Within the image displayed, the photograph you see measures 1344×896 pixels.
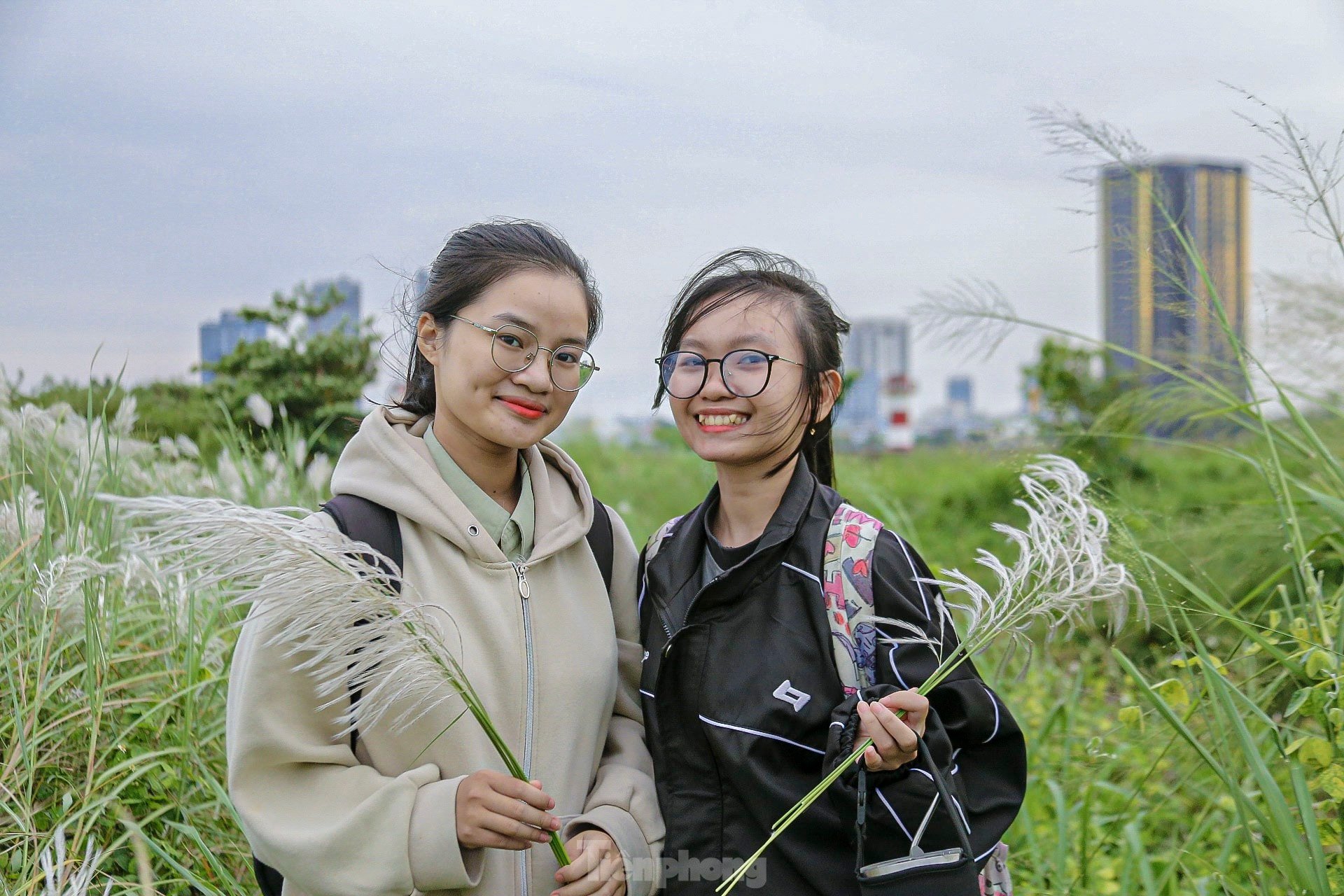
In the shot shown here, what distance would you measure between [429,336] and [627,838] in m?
1.05

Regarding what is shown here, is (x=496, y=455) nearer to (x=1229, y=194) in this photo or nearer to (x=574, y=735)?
A: (x=574, y=735)

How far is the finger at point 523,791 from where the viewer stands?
1685mm

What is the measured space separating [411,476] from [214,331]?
531 cm

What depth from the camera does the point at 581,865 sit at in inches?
72.2

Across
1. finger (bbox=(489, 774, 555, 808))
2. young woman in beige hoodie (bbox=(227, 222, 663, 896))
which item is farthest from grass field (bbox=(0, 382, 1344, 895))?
finger (bbox=(489, 774, 555, 808))

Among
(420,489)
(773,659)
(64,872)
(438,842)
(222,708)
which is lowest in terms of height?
(64,872)

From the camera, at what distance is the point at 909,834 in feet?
6.00

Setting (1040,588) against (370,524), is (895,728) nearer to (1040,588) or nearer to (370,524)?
(1040,588)

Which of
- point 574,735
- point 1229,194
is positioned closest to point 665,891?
point 574,735

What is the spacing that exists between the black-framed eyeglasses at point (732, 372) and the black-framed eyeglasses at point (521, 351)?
9.0 inches

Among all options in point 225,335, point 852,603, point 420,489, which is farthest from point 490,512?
point 225,335

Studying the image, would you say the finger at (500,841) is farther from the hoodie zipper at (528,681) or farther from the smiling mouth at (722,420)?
the smiling mouth at (722,420)

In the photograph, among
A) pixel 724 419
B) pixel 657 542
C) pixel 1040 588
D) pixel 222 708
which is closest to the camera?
pixel 1040 588

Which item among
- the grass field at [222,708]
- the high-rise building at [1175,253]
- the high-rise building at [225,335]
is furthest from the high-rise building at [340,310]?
the high-rise building at [1175,253]
